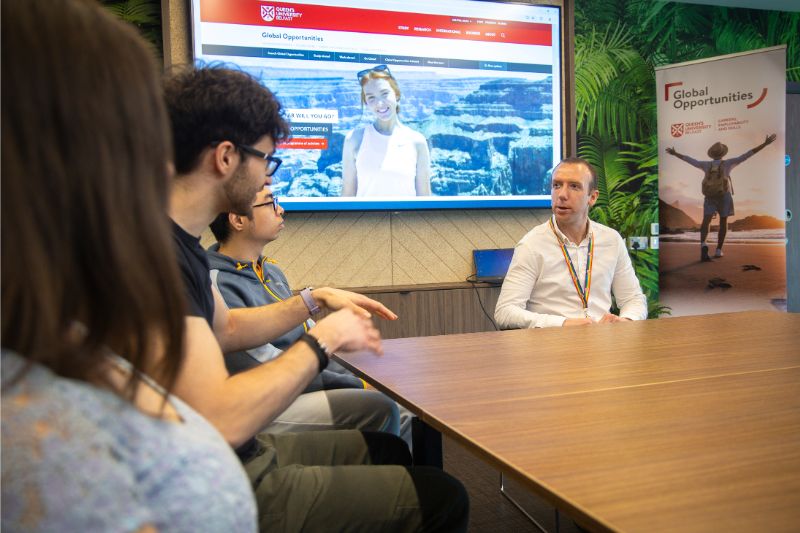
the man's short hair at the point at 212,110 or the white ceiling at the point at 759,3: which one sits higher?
the white ceiling at the point at 759,3

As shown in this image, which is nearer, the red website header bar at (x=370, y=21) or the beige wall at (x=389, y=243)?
the red website header bar at (x=370, y=21)

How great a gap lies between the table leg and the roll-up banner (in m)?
4.02

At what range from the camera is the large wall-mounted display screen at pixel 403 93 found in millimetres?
4164

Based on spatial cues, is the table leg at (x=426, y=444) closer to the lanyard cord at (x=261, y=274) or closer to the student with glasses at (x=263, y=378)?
the student with glasses at (x=263, y=378)

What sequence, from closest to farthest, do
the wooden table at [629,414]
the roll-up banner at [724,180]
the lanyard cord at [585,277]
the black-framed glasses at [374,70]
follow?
the wooden table at [629,414], the lanyard cord at [585,277], the black-framed glasses at [374,70], the roll-up banner at [724,180]

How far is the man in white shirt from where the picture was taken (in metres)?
3.13

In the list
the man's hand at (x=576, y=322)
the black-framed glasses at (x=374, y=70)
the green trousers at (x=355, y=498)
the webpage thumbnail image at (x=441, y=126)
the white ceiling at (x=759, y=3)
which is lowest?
the green trousers at (x=355, y=498)

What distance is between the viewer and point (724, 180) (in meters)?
5.12

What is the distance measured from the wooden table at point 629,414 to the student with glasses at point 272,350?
0.28 m

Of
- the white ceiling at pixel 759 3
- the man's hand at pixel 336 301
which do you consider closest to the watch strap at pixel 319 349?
the man's hand at pixel 336 301

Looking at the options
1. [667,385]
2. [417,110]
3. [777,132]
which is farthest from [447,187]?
[667,385]

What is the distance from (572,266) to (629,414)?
6.56 ft

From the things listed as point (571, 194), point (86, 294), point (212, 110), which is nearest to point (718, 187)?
point (571, 194)

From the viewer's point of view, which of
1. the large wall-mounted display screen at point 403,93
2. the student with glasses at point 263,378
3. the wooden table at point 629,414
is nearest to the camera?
the wooden table at point 629,414
